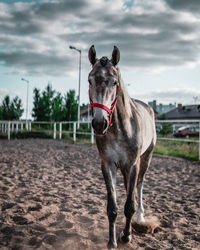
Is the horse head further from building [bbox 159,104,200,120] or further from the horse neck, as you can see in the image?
building [bbox 159,104,200,120]

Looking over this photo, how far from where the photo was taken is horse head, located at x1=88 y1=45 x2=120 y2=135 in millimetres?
2209

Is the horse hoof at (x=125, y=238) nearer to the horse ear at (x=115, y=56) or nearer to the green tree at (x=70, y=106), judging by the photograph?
the horse ear at (x=115, y=56)

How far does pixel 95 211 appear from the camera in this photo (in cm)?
362

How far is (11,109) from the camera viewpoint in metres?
41.0

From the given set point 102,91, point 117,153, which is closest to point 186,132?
point 117,153

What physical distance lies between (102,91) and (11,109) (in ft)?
136

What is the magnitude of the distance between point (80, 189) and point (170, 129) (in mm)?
16331

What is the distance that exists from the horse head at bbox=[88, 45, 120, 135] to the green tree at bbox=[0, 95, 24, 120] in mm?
40017

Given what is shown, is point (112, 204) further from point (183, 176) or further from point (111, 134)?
point (183, 176)

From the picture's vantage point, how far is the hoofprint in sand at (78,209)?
2729mm

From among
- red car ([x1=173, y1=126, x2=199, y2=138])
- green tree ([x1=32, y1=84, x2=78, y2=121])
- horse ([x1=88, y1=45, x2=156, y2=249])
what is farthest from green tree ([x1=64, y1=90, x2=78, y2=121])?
horse ([x1=88, y1=45, x2=156, y2=249])

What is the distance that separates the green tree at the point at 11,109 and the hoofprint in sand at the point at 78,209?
36213 mm

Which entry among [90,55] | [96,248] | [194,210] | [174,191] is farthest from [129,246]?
[174,191]

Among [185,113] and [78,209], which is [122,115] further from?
[185,113]
